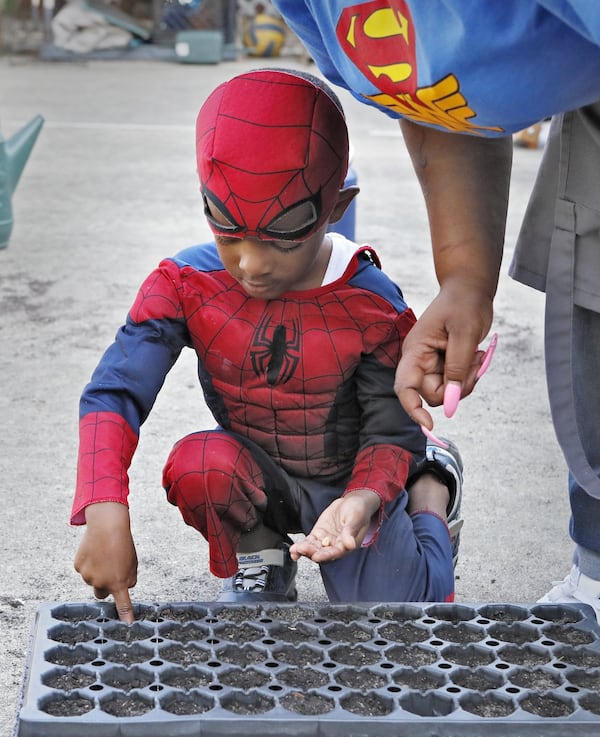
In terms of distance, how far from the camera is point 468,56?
1086 mm

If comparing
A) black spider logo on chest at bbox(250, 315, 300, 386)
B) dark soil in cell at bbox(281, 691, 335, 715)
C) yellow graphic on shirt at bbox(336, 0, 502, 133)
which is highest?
yellow graphic on shirt at bbox(336, 0, 502, 133)

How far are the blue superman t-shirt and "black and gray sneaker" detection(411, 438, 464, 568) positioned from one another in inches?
24.1

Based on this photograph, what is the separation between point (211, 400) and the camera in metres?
1.68

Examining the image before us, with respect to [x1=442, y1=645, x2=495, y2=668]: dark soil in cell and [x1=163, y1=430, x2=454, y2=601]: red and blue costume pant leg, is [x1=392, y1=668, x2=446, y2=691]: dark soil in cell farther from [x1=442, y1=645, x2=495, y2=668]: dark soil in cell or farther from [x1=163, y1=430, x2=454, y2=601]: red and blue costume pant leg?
[x1=163, y1=430, x2=454, y2=601]: red and blue costume pant leg

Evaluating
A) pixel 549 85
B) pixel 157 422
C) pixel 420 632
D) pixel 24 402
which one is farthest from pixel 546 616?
pixel 24 402

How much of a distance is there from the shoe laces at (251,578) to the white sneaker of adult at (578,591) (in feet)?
1.31

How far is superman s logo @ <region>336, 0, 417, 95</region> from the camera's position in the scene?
3.75ft

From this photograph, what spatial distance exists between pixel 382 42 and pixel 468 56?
0.38 ft

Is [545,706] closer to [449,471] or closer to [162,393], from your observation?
[449,471]

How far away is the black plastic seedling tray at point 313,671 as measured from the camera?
1.13 meters

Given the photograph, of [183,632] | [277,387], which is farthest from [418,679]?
[277,387]

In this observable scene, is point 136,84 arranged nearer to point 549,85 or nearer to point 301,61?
point 301,61

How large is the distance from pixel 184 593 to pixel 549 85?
103 cm

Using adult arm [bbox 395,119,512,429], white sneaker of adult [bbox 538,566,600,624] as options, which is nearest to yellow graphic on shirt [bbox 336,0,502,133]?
adult arm [bbox 395,119,512,429]
